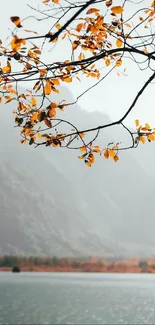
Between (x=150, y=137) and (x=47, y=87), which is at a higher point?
(x=47, y=87)

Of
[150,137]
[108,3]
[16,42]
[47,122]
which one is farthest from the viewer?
[150,137]

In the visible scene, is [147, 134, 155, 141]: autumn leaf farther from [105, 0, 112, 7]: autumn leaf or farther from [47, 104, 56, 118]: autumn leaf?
[105, 0, 112, 7]: autumn leaf

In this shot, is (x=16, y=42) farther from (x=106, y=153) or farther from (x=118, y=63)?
(x=118, y=63)

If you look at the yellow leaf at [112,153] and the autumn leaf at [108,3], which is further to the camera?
the yellow leaf at [112,153]

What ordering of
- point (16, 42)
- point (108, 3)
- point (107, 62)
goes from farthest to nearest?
point (107, 62), point (108, 3), point (16, 42)

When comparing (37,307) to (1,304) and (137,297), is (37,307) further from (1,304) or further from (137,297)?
(137,297)

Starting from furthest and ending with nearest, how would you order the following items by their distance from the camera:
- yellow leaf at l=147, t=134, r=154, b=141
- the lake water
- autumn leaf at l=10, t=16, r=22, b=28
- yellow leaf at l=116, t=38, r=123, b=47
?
the lake water < yellow leaf at l=147, t=134, r=154, b=141 < yellow leaf at l=116, t=38, r=123, b=47 < autumn leaf at l=10, t=16, r=22, b=28

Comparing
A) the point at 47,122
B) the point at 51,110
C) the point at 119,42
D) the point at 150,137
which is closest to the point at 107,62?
the point at 119,42

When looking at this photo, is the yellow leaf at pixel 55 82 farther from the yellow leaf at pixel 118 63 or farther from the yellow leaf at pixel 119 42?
the yellow leaf at pixel 118 63

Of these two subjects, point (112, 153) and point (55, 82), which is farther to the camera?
point (112, 153)

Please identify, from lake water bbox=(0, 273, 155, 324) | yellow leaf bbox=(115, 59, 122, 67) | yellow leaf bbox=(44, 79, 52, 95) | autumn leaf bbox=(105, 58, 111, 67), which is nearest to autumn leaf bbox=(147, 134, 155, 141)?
autumn leaf bbox=(105, 58, 111, 67)

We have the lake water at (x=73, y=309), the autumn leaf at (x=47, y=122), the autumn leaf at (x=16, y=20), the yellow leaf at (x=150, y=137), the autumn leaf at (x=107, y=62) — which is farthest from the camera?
the lake water at (x=73, y=309)

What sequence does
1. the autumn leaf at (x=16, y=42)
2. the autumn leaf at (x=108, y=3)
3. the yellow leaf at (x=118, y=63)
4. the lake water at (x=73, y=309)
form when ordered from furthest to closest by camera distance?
the lake water at (x=73, y=309) → the yellow leaf at (x=118, y=63) → the autumn leaf at (x=108, y=3) → the autumn leaf at (x=16, y=42)

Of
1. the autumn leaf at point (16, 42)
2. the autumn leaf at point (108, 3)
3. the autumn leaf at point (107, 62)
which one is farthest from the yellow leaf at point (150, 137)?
the autumn leaf at point (16, 42)
